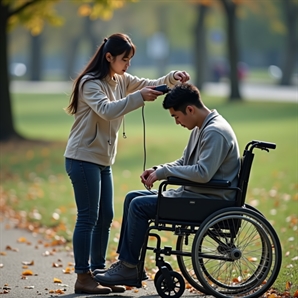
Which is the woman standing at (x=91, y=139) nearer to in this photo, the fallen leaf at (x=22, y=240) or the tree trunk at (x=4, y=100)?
the fallen leaf at (x=22, y=240)

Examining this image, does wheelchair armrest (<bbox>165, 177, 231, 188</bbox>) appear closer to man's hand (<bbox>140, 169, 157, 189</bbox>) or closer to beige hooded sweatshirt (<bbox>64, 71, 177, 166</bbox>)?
man's hand (<bbox>140, 169, 157, 189</bbox>)

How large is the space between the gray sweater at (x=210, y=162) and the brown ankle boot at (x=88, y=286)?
0.87 meters

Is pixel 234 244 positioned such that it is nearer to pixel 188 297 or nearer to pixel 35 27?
pixel 188 297

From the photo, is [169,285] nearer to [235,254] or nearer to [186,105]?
[235,254]

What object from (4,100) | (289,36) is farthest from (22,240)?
(289,36)

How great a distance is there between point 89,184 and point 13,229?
11.7ft

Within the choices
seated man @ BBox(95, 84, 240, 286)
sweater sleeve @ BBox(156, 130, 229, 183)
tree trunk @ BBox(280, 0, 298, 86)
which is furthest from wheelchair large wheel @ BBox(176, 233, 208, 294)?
tree trunk @ BBox(280, 0, 298, 86)

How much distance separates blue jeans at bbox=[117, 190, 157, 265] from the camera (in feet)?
17.8

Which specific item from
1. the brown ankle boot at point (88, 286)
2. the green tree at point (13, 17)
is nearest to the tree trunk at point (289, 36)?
the green tree at point (13, 17)

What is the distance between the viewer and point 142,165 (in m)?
15.0

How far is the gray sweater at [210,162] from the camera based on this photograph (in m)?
5.30

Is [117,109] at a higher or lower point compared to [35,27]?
lower

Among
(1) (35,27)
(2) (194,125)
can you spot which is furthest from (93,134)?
(1) (35,27)

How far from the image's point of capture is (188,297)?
5.64 metres
